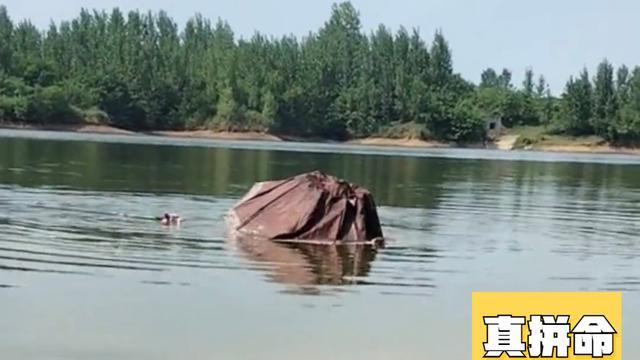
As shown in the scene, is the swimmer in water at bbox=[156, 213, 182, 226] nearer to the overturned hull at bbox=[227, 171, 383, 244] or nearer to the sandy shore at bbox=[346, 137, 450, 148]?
the overturned hull at bbox=[227, 171, 383, 244]

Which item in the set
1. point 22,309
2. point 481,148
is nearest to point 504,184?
point 22,309

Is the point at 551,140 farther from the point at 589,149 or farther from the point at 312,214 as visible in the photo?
the point at 312,214

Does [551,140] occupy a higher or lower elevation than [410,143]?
higher

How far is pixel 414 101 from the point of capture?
132500 millimetres

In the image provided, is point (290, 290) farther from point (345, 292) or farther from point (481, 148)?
point (481, 148)

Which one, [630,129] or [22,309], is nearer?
[22,309]

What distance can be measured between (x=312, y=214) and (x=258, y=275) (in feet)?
16.6

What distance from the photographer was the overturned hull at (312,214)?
2142cm

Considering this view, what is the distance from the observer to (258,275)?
1659cm

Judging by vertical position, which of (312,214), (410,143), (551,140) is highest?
(312,214)

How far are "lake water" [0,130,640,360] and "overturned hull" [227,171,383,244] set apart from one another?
0.75 metres

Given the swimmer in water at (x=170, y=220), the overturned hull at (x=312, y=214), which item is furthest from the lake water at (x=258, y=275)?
the overturned hull at (x=312, y=214)

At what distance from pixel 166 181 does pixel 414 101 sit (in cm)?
9596

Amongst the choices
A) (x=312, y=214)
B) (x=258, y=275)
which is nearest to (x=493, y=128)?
(x=312, y=214)
